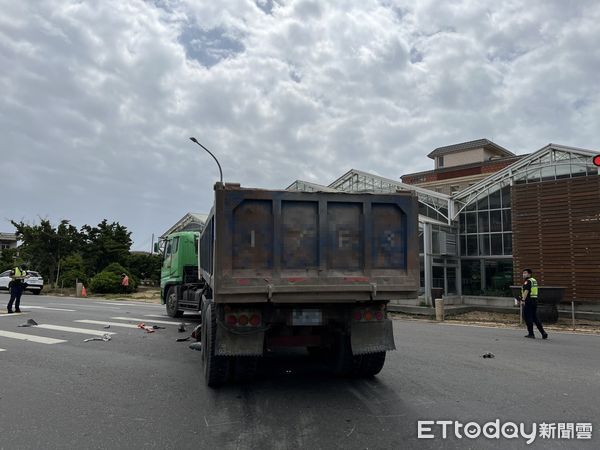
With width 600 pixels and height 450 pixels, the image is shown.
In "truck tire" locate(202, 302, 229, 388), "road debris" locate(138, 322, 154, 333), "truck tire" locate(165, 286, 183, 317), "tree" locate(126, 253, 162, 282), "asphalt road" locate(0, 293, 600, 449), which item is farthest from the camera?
"tree" locate(126, 253, 162, 282)

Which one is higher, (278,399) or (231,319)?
(231,319)

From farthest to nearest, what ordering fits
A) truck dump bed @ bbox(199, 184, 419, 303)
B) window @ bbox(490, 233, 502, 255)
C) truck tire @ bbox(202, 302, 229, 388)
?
window @ bbox(490, 233, 502, 255) → truck tire @ bbox(202, 302, 229, 388) → truck dump bed @ bbox(199, 184, 419, 303)

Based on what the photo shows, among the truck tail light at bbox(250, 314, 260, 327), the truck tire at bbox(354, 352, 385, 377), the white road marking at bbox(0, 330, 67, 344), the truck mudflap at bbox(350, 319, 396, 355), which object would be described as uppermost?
the truck tail light at bbox(250, 314, 260, 327)

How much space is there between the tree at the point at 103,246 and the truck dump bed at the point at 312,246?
105ft

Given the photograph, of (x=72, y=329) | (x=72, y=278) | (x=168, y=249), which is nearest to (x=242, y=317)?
(x=72, y=329)

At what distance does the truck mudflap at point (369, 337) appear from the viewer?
232 inches

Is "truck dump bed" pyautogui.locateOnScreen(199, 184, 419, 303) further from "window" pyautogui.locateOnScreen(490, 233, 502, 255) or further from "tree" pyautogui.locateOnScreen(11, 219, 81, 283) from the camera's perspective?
"tree" pyautogui.locateOnScreen(11, 219, 81, 283)

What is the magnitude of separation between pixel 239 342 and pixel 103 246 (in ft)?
106

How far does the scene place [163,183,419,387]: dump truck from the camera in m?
5.40

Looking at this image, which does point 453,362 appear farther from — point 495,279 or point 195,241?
point 495,279

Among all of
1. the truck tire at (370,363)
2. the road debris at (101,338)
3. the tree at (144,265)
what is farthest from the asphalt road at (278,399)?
the tree at (144,265)

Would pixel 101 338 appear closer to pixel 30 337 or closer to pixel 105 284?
pixel 30 337

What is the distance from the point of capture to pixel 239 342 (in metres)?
5.58

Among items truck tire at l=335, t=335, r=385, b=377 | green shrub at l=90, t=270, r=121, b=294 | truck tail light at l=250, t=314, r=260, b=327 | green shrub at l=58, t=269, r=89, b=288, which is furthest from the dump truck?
green shrub at l=58, t=269, r=89, b=288
